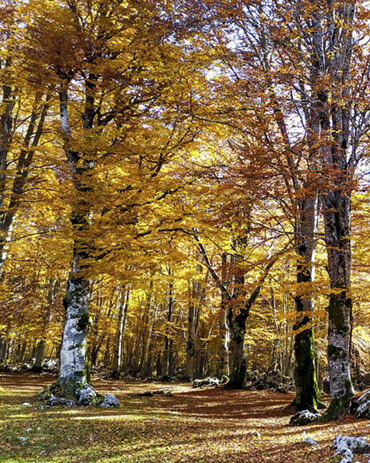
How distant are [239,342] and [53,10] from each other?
14570mm

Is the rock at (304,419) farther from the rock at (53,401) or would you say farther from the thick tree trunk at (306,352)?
the rock at (53,401)

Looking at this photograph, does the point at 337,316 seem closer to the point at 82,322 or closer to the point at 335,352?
the point at 335,352

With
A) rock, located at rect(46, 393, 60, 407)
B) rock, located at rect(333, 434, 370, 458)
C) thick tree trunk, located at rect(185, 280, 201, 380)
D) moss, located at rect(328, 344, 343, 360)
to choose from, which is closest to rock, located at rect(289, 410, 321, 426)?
moss, located at rect(328, 344, 343, 360)

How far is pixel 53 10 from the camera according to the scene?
10680 millimetres

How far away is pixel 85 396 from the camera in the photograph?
9.51m

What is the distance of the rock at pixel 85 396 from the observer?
9.41 m

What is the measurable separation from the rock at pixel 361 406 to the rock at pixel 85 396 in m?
6.43

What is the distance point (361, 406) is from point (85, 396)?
673cm

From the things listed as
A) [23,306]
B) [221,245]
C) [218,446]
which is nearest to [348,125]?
[221,245]

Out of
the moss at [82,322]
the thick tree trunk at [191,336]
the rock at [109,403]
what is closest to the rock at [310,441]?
the rock at [109,403]

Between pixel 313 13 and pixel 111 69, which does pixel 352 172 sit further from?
pixel 111 69

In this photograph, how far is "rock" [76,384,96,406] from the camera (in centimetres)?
941

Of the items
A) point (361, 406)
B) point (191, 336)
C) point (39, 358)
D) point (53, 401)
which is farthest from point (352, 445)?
point (39, 358)

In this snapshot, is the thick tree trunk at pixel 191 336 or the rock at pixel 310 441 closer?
the rock at pixel 310 441
